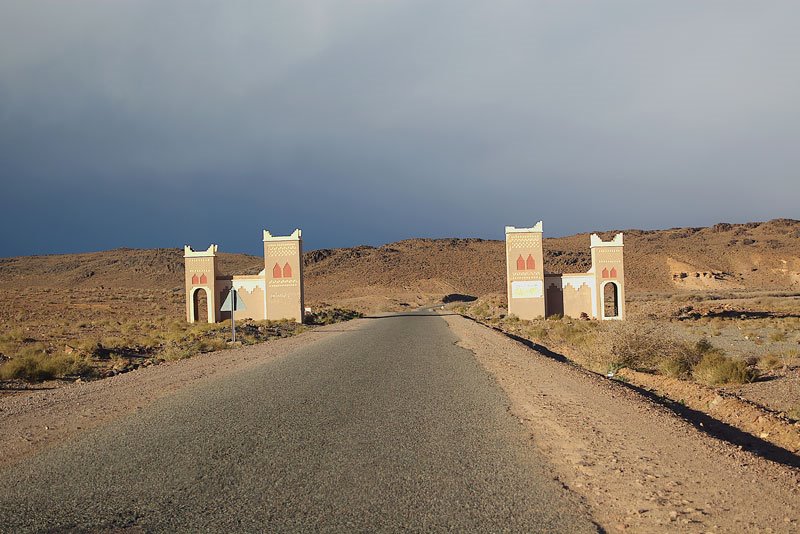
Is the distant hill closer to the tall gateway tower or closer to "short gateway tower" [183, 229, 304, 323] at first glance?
"short gateway tower" [183, 229, 304, 323]

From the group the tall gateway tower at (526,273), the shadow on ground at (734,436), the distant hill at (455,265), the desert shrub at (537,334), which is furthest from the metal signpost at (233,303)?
the distant hill at (455,265)

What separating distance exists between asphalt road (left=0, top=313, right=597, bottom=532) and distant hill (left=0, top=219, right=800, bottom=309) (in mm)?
80789

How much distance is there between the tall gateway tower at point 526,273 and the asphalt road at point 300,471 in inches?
1478

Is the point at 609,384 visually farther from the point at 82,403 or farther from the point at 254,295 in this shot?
the point at 254,295

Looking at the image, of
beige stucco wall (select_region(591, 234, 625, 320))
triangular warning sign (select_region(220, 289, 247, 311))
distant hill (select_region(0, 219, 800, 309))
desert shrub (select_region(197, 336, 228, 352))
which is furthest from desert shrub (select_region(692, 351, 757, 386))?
distant hill (select_region(0, 219, 800, 309))

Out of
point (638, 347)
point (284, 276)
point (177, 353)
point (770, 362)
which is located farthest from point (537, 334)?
point (284, 276)

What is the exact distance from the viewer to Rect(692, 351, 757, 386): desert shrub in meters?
16.3

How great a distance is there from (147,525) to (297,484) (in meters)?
1.51

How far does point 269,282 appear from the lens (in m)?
51.2

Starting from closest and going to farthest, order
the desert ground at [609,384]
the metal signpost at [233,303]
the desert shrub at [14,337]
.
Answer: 1. the desert ground at [609,384]
2. the metal signpost at [233,303]
3. the desert shrub at [14,337]

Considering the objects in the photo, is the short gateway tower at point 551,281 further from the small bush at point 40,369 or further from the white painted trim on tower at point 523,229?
the small bush at point 40,369

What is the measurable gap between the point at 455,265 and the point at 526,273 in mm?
→ 79234

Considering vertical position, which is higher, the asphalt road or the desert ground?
the asphalt road

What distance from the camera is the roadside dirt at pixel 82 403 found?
9078mm
